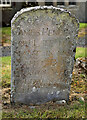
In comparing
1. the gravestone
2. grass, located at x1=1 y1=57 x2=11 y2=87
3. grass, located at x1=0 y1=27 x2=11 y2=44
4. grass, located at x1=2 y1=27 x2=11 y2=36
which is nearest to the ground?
the gravestone

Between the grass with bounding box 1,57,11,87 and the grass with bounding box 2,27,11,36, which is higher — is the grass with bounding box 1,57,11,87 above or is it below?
below

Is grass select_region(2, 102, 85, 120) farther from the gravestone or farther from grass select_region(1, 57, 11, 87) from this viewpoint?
grass select_region(1, 57, 11, 87)

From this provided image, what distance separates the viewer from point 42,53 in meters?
3.32

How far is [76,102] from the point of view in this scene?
12.1ft

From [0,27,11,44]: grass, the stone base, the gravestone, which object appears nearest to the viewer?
the gravestone

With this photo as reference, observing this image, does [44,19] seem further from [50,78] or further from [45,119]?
[45,119]

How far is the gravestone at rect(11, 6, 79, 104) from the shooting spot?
3.14m

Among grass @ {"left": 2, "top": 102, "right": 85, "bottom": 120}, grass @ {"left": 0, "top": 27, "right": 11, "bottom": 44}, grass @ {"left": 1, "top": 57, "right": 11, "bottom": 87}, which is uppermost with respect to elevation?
grass @ {"left": 0, "top": 27, "right": 11, "bottom": 44}

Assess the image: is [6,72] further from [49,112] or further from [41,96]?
[49,112]

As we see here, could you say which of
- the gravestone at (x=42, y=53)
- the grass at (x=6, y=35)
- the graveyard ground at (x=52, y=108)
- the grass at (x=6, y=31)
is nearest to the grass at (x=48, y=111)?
the graveyard ground at (x=52, y=108)

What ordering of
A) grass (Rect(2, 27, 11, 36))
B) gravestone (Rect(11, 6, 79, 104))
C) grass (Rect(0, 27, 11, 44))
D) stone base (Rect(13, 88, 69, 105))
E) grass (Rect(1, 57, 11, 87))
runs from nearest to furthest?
gravestone (Rect(11, 6, 79, 104)) → stone base (Rect(13, 88, 69, 105)) → grass (Rect(1, 57, 11, 87)) → grass (Rect(0, 27, 11, 44)) → grass (Rect(2, 27, 11, 36))

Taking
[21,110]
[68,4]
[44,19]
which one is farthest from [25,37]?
[68,4]

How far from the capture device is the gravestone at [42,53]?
3138 millimetres

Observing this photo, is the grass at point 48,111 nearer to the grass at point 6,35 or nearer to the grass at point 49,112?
the grass at point 49,112
